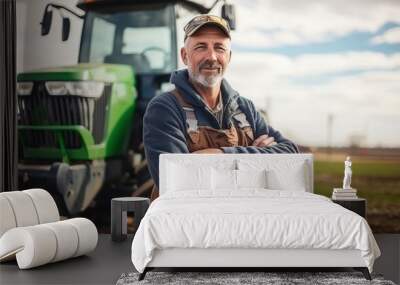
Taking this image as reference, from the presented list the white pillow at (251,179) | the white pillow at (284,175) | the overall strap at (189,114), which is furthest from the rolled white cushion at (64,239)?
the overall strap at (189,114)

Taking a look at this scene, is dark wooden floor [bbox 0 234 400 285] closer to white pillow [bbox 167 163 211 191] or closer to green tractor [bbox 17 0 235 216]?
white pillow [bbox 167 163 211 191]

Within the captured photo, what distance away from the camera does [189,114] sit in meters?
7.29

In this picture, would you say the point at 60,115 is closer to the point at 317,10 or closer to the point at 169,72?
the point at 169,72

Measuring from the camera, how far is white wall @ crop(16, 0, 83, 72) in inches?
299

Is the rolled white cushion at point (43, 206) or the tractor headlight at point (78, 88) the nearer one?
the rolled white cushion at point (43, 206)

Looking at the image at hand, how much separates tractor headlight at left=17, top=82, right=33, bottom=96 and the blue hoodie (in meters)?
1.29

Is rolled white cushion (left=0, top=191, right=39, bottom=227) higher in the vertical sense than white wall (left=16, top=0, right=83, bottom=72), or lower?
lower

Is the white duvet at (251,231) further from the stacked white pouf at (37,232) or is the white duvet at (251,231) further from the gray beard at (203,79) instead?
the gray beard at (203,79)

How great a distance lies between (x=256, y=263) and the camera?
4.98 metres

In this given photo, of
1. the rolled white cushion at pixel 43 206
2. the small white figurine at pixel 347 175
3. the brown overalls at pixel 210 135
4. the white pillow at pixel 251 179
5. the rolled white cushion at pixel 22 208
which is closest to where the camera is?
the rolled white cushion at pixel 22 208

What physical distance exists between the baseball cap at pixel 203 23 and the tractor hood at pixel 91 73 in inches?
29.2

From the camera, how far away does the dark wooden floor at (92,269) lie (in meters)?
5.07

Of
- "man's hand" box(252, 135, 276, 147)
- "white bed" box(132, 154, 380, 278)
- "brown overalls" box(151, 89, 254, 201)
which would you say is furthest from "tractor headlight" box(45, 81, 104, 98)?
"white bed" box(132, 154, 380, 278)

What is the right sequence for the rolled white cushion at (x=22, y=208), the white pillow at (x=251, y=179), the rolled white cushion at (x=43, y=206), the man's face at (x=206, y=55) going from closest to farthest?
the rolled white cushion at (x=22, y=208), the rolled white cushion at (x=43, y=206), the white pillow at (x=251, y=179), the man's face at (x=206, y=55)
